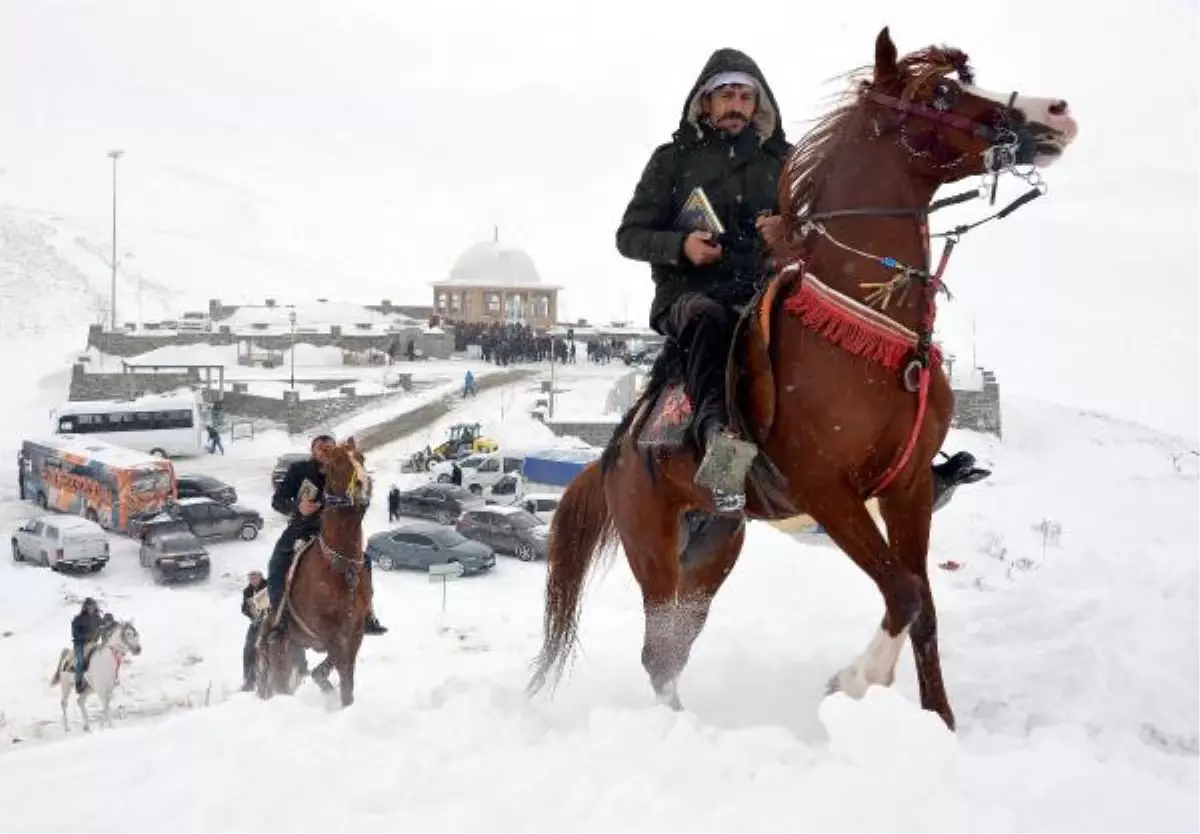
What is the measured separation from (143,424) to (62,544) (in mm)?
14694

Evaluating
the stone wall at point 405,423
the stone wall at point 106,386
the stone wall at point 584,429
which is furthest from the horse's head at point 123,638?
the stone wall at point 106,386

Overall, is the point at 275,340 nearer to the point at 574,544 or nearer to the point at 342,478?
the point at 342,478

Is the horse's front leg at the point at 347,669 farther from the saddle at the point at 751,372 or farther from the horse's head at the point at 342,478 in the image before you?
the saddle at the point at 751,372

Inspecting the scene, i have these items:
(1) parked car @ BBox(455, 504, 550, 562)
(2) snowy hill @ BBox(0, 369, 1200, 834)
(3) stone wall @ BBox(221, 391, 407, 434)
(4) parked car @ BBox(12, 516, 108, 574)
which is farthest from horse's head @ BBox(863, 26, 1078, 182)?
(3) stone wall @ BBox(221, 391, 407, 434)

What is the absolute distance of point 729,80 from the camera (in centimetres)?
521

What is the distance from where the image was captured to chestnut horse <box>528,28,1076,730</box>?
4332 mm

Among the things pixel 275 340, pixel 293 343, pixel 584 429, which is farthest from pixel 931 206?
pixel 275 340

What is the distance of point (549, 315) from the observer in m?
69.2

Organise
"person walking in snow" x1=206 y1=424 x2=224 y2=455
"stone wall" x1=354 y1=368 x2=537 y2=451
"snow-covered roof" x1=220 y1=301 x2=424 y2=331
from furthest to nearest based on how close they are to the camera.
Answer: "snow-covered roof" x1=220 y1=301 x2=424 y2=331
"person walking in snow" x1=206 y1=424 x2=224 y2=455
"stone wall" x1=354 y1=368 x2=537 y2=451

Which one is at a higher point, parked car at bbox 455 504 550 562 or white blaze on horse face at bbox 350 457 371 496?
white blaze on horse face at bbox 350 457 371 496

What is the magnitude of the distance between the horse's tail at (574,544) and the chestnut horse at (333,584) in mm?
2656

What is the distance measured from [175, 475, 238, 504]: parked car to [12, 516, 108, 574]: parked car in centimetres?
516

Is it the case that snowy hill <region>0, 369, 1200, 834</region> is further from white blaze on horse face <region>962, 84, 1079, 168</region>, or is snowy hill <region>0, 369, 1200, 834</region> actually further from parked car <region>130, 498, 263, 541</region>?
parked car <region>130, 498, 263, 541</region>

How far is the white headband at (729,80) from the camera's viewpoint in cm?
521
